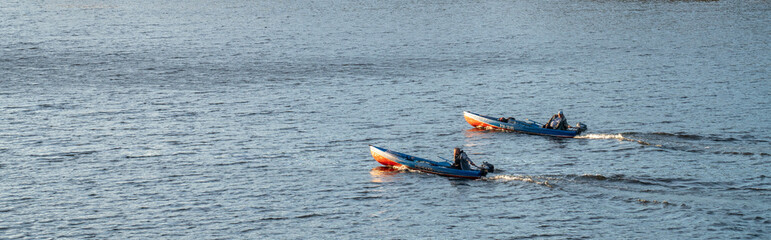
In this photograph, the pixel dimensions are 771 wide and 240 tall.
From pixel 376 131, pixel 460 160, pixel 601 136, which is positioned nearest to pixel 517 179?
pixel 460 160

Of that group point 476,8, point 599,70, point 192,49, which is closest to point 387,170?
point 599,70

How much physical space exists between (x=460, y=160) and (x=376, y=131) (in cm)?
1721

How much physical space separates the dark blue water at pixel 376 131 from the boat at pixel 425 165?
2.40 feet

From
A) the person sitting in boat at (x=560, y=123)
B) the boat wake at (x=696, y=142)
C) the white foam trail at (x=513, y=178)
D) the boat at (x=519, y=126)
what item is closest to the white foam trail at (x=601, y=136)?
the boat wake at (x=696, y=142)

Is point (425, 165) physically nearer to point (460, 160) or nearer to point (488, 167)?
point (460, 160)

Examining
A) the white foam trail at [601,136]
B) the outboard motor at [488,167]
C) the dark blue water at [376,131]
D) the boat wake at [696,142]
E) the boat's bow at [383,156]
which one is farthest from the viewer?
the white foam trail at [601,136]

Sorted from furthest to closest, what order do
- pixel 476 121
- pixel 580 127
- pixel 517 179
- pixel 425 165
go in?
pixel 476 121 < pixel 580 127 < pixel 425 165 < pixel 517 179

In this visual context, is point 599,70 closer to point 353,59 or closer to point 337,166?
point 353,59

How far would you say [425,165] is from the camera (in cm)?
6203

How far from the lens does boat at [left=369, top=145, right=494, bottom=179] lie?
60.6 meters

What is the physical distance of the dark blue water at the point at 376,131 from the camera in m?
54.2

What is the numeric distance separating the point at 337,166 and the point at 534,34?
84.1 meters

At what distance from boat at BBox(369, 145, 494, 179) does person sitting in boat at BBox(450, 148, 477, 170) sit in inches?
11.1

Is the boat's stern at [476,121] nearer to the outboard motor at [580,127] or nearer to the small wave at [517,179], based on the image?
the outboard motor at [580,127]
